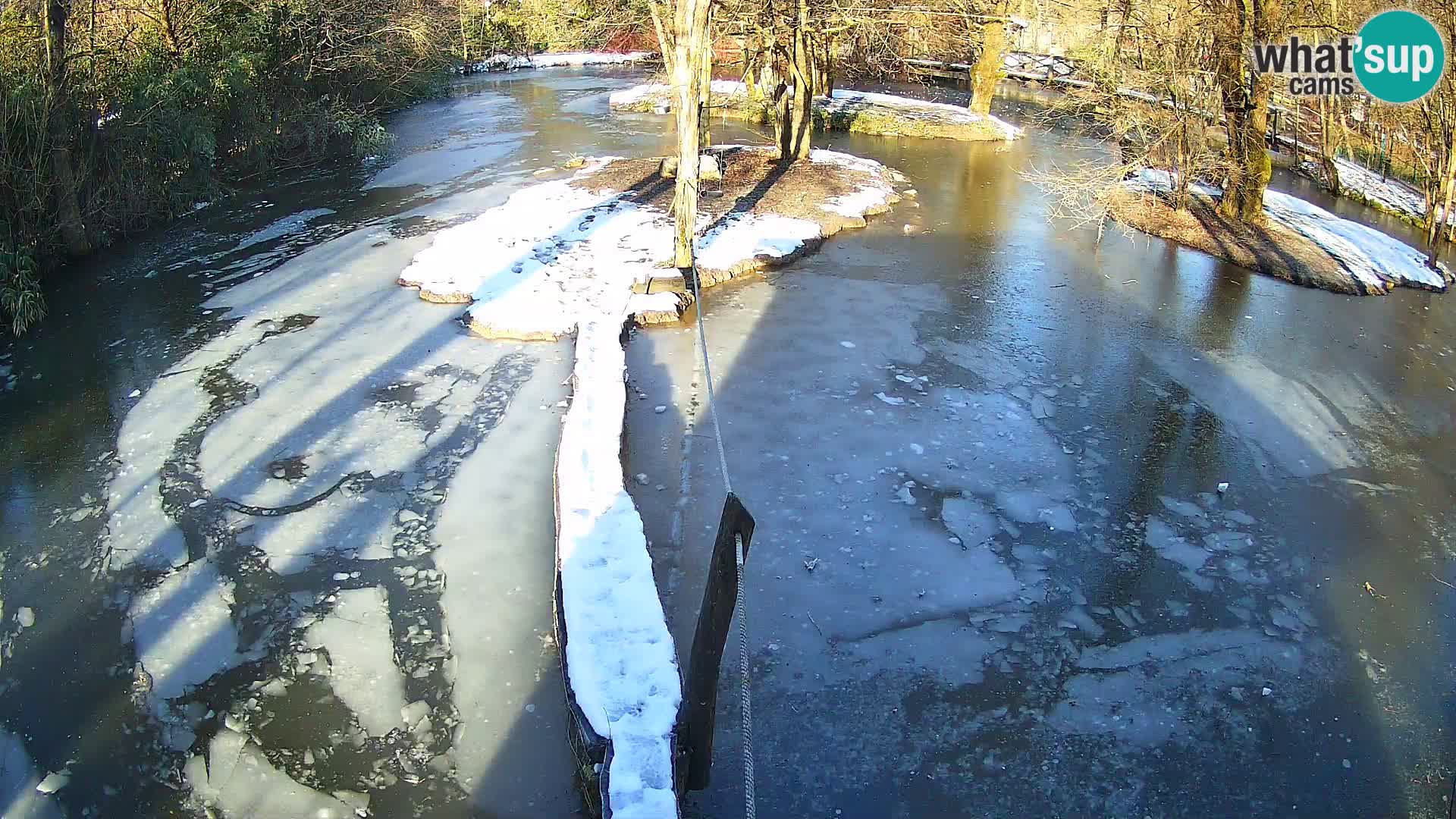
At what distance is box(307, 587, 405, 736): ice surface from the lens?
509cm

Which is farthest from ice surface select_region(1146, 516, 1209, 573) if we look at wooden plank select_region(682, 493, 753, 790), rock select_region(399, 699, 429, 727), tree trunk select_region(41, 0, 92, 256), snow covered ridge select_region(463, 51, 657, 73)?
snow covered ridge select_region(463, 51, 657, 73)

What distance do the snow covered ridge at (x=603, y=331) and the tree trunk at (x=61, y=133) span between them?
4.31 metres

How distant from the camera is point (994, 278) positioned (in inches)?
467

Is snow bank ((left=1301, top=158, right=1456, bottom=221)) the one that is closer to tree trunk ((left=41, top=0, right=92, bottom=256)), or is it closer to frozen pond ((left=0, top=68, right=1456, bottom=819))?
frozen pond ((left=0, top=68, right=1456, bottom=819))

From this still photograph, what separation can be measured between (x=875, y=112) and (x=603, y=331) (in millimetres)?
15340

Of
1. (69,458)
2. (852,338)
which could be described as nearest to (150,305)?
(69,458)

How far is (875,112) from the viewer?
22766 millimetres

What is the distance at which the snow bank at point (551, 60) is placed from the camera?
3378 centimetres

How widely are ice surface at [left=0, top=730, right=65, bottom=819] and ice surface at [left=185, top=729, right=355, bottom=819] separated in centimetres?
58

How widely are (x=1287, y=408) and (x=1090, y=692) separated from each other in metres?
4.75

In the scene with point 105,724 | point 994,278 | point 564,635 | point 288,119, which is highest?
point 288,119

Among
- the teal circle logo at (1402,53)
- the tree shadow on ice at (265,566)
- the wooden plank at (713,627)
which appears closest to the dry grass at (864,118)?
the teal circle logo at (1402,53)

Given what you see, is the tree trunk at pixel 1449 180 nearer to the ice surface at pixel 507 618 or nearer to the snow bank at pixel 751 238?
the snow bank at pixel 751 238

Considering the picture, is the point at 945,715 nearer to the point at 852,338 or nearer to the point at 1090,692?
the point at 1090,692
